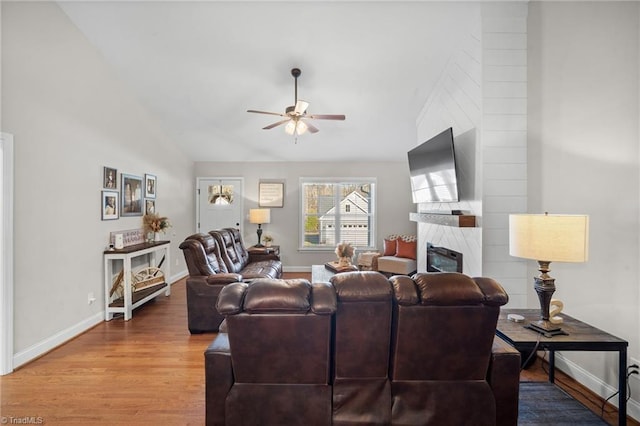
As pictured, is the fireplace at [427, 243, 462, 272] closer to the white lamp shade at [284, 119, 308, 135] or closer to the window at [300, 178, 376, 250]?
the white lamp shade at [284, 119, 308, 135]

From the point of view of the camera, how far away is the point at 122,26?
335 centimetres

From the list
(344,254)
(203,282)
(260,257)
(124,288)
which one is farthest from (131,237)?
(344,254)

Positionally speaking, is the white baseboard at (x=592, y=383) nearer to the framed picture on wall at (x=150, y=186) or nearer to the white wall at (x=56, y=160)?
the white wall at (x=56, y=160)

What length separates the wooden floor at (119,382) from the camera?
81.2 inches

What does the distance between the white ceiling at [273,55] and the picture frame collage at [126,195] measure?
1143mm

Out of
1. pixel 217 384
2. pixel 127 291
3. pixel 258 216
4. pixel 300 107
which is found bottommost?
pixel 127 291

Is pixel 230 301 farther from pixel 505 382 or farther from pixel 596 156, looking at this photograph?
pixel 596 156

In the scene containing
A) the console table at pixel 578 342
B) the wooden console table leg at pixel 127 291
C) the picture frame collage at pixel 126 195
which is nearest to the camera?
the console table at pixel 578 342

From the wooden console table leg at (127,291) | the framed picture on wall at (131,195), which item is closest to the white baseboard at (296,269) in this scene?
the framed picture on wall at (131,195)

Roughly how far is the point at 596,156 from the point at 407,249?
3.44 metres

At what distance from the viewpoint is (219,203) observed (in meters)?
6.73

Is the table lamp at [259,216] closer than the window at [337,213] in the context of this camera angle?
Yes

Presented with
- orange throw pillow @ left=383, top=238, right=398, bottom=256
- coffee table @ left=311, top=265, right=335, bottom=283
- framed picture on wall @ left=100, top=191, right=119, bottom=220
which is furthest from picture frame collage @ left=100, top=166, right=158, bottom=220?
orange throw pillow @ left=383, top=238, right=398, bottom=256

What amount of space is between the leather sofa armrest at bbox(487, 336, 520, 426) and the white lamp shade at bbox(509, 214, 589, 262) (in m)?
0.65
